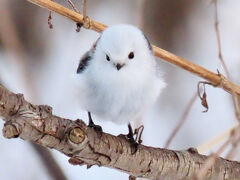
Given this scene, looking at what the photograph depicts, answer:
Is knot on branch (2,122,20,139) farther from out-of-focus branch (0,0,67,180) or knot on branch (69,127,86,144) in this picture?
out-of-focus branch (0,0,67,180)

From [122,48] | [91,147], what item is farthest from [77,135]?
[122,48]

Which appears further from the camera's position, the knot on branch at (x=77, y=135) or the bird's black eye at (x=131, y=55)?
the bird's black eye at (x=131, y=55)

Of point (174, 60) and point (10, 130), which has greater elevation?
point (174, 60)

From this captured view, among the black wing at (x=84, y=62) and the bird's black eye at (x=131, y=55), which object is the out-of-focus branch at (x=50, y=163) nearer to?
the black wing at (x=84, y=62)

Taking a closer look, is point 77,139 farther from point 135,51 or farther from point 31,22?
point 31,22

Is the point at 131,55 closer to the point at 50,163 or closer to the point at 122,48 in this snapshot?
the point at 122,48

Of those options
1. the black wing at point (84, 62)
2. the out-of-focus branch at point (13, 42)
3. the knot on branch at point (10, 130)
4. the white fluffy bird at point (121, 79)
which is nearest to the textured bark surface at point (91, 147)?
the knot on branch at point (10, 130)
